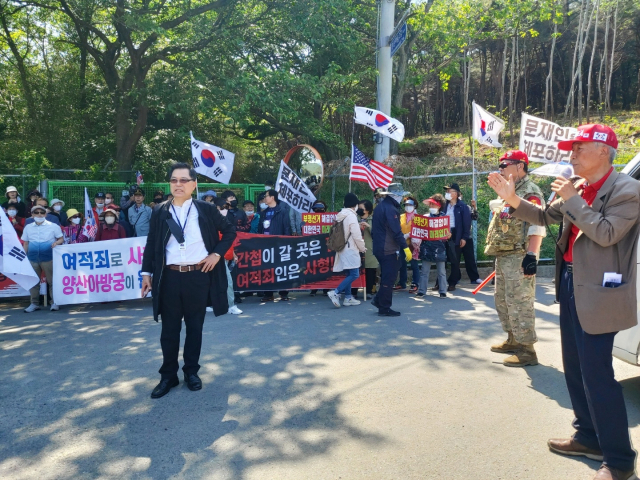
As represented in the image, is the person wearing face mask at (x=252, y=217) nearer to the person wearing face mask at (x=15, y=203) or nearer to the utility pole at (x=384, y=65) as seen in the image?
the utility pole at (x=384, y=65)

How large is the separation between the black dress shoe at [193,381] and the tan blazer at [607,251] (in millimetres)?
3218

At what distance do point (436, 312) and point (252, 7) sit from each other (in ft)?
31.3

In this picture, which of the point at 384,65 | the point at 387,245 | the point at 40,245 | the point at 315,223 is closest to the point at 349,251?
the point at 387,245

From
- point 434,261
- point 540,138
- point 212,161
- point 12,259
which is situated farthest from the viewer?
point 212,161

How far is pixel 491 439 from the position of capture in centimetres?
389

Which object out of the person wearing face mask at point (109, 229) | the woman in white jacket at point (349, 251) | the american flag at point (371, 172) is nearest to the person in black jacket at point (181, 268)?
the woman in white jacket at point (349, 251)

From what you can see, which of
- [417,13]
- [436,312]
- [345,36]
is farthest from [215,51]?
[436,312]

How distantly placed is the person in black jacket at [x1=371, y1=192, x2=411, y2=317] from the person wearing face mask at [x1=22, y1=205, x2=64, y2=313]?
5322mm

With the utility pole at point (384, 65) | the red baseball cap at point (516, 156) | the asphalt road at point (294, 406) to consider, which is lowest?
the asphalt road at point (294, 406)

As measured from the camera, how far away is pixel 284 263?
10062 millimetres

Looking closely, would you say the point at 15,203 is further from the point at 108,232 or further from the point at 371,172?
the point at 371,172

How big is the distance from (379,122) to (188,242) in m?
8.45

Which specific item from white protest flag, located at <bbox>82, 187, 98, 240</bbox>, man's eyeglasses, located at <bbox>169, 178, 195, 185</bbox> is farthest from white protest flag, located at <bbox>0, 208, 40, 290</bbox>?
man's eyeglasses, located at <bbox>169, 178, 195, 185</bbox>

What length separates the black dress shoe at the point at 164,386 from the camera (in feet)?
15.9
